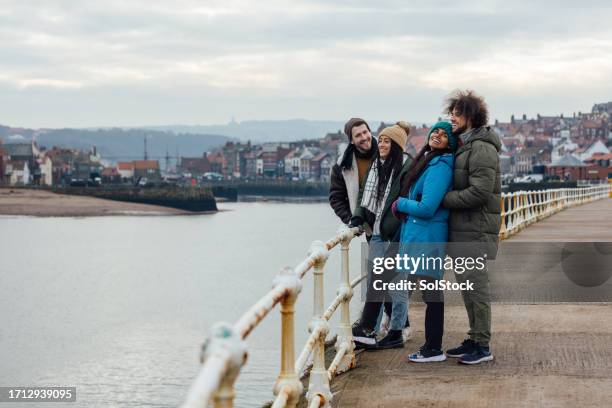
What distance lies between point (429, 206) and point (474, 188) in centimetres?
31

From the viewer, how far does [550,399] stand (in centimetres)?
642

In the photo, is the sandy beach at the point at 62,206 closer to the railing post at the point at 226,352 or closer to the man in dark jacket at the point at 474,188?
the man in dark jacket at the point at 474,188

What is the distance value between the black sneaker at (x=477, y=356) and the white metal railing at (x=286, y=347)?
0.75 m

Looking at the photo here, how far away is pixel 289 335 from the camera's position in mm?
4824

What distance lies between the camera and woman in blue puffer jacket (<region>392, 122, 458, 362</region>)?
7020 mm

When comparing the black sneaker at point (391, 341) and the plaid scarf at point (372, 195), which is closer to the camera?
the plaid scarf at point (372, 195)

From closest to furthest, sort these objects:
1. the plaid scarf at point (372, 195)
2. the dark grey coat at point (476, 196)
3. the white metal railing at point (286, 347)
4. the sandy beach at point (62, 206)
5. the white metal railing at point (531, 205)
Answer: the white metal railing at point (286, 347) → the dark grey coat at point (476, 196) → the plaid scarf at point (372, 195) → the white metal railing at point (531, 205) → the sandy beach at point (62, 206)

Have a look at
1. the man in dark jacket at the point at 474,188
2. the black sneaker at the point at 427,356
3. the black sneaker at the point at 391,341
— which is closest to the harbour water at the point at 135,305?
the black sneaker at the point at 391,341

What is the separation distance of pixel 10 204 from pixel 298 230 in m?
47.4

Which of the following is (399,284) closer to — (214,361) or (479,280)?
(479,280)

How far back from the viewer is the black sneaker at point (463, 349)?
7503 mm

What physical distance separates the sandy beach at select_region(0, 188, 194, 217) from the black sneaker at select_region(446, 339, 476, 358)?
350ft

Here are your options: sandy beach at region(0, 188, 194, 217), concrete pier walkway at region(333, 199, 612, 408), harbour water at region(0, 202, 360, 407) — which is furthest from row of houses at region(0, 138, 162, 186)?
concrete pier walkway at region(333, 199, 612, 408)

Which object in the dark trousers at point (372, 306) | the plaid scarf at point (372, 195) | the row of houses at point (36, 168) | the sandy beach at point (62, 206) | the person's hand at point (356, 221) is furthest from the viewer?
the row of houses at point (36, 168)
